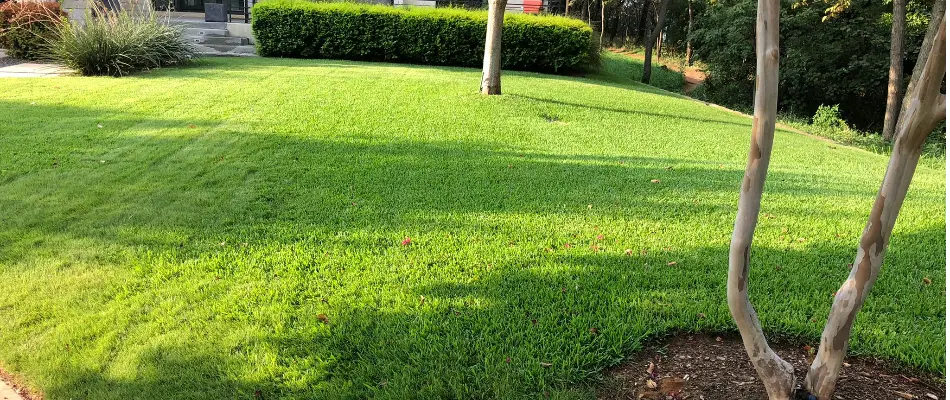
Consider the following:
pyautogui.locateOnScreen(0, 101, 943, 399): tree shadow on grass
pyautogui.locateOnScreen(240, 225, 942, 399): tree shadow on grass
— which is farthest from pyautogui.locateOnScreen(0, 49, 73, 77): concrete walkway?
pyautogui.locateOnScreen(240, 225, 942, 399): tree shadow on grass

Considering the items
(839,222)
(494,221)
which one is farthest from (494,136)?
(839,222)

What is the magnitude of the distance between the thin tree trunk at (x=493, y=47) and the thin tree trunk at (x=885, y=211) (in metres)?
7.63

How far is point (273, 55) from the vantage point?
572 inches

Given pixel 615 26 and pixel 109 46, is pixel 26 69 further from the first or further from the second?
pixel 615 26

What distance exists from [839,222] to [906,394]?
2394 mm

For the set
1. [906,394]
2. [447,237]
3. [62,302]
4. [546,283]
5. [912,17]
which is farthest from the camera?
[912,17]

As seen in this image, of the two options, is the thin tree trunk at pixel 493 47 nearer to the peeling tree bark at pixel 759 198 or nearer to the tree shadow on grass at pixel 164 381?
the tree shadow on grass at pixel 164 381

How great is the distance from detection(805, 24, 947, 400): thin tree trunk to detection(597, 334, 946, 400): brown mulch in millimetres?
246

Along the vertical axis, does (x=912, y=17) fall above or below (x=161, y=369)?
above

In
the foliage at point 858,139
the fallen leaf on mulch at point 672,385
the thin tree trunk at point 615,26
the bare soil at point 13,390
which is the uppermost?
the thin tree trunk at point 615,26

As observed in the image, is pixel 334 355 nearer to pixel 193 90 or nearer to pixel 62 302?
pixel 62 302

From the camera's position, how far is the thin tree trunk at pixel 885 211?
160 cm

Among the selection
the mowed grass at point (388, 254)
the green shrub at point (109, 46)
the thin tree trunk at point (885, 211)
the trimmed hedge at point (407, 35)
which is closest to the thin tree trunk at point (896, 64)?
the trimmed hedge at point (407, 35)

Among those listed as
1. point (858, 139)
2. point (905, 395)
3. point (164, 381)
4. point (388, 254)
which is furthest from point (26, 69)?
point (858, 139)
